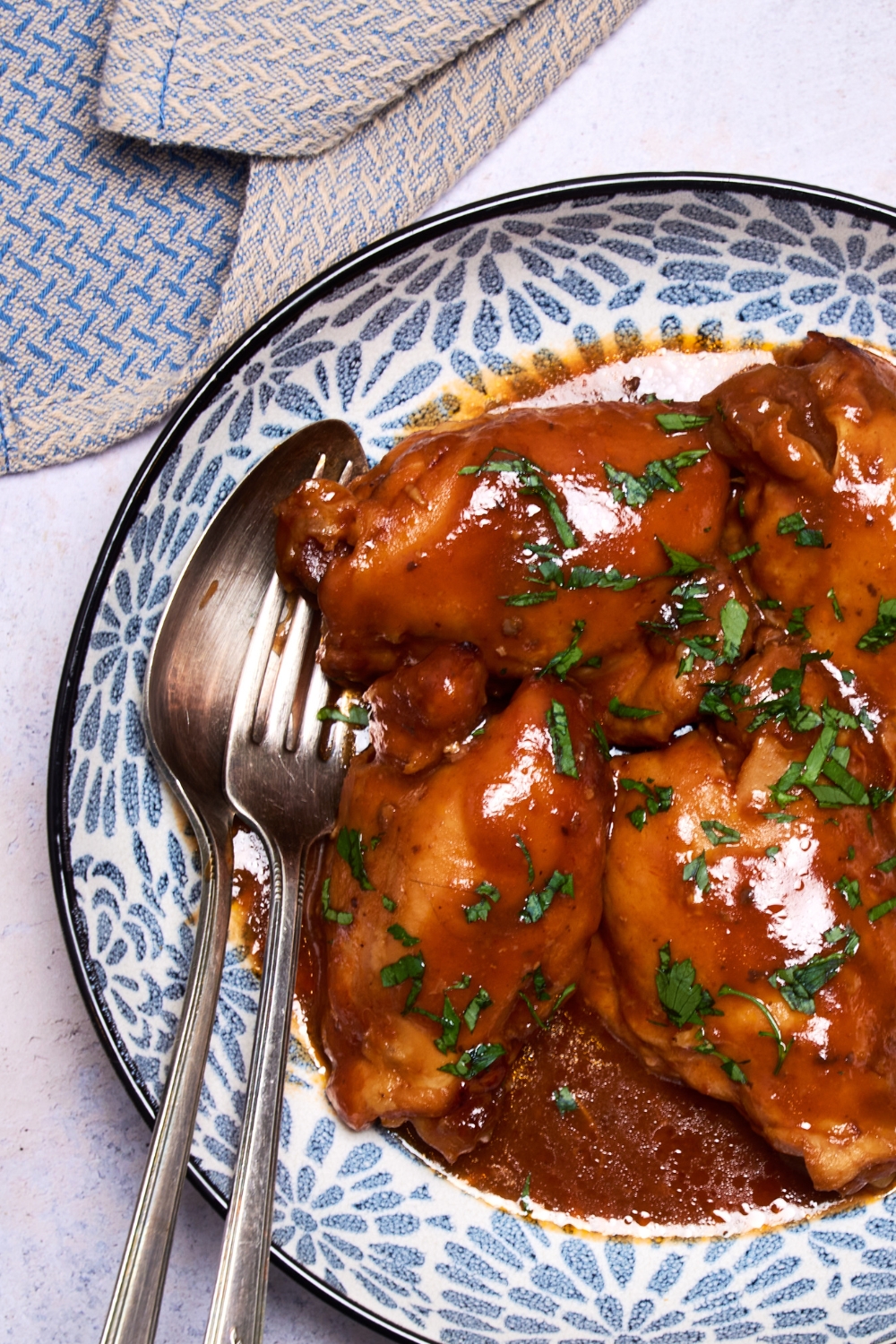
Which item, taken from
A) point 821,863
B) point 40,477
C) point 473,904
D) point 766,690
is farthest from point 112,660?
point 821,863

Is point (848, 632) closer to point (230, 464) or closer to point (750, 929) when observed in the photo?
point (750, 929)

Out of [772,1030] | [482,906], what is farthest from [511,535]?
[772,1030]

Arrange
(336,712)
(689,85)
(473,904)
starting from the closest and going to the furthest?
(473,904)
(336,712)
(689,85)

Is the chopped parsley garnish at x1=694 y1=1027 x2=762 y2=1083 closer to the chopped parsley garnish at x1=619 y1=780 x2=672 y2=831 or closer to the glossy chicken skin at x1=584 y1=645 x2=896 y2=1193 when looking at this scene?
the glossy chicken skin at x1=584 y1=645 x2=896 y2=1193

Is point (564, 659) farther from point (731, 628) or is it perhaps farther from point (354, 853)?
point (354, 853)

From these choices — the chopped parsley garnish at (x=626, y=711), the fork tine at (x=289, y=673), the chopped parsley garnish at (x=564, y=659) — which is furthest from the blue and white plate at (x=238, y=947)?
the chopped parsley garnish at (x=626, y=711)
